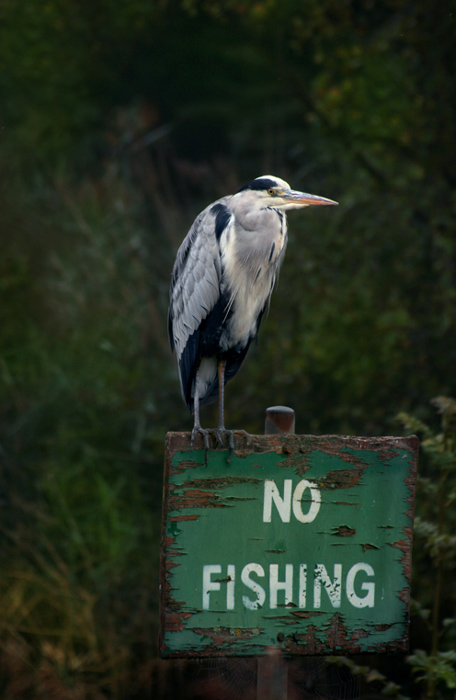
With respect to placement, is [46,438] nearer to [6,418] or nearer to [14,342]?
[6,418]

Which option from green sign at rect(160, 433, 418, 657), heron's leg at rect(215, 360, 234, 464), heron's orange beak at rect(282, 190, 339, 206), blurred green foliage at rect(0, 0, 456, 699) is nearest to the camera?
green sign at rect(160, 433, 418, 657)

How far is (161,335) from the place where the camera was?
11.8ft

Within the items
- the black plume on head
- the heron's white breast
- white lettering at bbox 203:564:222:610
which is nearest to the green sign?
white lettering at bbox 203:564:222:610

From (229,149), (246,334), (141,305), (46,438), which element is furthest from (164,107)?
(246,334)

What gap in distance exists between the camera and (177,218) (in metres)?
3.84

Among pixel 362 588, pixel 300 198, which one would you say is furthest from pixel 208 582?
pixel 300 198

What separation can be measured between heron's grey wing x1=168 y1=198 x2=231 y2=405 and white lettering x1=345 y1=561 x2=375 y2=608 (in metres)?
0.95

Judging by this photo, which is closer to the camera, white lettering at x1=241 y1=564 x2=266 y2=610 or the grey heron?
white lettering at x1=241 y1=564 x2=266 y2=610

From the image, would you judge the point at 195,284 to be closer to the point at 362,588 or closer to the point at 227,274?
the point at 227,274

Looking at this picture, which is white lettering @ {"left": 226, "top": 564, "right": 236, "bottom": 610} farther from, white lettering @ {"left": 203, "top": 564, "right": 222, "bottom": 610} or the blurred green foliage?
the blurred green foliage

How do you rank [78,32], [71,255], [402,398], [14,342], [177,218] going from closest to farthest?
[402,398], [177,218], [71,255], [14,342], [78,32]

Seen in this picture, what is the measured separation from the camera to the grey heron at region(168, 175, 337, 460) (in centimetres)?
226

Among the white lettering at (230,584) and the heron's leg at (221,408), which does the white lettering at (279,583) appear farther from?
the heron's leg at (221,408)

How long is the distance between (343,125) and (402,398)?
1.49 m
